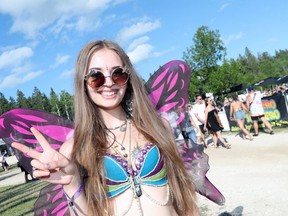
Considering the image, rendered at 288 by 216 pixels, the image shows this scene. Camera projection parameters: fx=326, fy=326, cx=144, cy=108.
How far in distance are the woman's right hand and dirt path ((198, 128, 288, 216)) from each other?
3650 mm

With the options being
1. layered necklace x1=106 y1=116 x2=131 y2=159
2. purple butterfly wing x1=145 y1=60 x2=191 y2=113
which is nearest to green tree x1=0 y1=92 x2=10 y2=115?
purple butterfly wing x1=145 y1=60 x2=191 y2=113

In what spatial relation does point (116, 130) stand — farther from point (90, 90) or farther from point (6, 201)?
point (6, 201)

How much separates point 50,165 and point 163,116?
4.64 ft

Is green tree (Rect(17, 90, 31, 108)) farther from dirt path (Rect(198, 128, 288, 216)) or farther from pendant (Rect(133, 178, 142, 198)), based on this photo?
pendant (Rect(133, 178, 142, 198))

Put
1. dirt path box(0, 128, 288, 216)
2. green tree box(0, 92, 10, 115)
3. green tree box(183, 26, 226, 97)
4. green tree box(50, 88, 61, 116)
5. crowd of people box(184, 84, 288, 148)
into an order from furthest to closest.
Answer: green tree box(50, 88, 61, 116) < green tree box(0, 92, 10, 115) < green tree box(183, 26, 226, 97) < crowd of people box(184, 84, 288, 148) < dirt path box(0, 128, 288, 216)

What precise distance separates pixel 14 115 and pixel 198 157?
1542mm

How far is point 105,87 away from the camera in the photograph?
2105mm

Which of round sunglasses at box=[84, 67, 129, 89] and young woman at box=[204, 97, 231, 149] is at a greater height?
round sunglasses at box=[84, 67, 129, 89]

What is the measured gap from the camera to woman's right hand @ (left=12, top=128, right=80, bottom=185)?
5.04 feet

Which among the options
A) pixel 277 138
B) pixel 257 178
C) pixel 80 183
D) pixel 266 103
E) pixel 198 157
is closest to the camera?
pixel 80 183

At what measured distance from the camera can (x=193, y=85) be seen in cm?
4397

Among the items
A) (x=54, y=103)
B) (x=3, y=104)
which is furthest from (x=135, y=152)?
(x=3, y=104)

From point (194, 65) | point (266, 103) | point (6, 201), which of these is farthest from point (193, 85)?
point (6, 201)

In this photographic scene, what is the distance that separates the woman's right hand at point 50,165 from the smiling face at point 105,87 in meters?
0.56
